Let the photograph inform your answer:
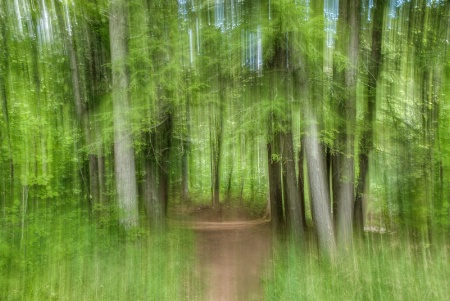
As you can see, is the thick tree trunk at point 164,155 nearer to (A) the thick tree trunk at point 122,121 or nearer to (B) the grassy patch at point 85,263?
(A) the thick tree trunk at point 122,121

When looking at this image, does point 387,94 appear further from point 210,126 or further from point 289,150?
point 210,126

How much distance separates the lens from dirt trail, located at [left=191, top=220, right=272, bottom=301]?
6.29 m

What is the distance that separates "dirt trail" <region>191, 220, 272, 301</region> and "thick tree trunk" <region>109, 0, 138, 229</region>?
1.97 meters

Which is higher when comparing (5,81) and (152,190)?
(5,81)

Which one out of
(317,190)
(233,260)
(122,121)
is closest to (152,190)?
(122,121)

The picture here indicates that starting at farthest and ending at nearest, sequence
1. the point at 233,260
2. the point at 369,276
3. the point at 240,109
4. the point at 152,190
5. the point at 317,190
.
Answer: the point at 152,190
the point at 233,260
the point at 240,109
the point at 317,190
the point at 369,276

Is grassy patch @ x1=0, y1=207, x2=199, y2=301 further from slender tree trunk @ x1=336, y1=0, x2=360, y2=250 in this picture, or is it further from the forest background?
slender tree trunk @ x1=336, y1=0, x2=360, y2=250

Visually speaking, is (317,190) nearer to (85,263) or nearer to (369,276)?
(369,276)

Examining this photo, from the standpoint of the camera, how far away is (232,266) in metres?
7.92

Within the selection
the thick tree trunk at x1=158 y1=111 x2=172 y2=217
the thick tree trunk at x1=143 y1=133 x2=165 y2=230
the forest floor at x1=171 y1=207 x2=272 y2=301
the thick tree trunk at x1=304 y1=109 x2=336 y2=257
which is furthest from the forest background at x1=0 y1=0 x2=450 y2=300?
the thick tree trunk at x1=143 y1=133 x2=165 y2=230

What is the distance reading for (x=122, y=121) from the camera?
7.97m

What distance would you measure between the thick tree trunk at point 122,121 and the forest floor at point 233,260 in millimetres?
1973

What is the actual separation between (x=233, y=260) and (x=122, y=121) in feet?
13.0

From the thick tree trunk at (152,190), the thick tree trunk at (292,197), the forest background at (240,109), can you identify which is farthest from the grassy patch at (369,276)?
the thick tree trunk at (152,190)
